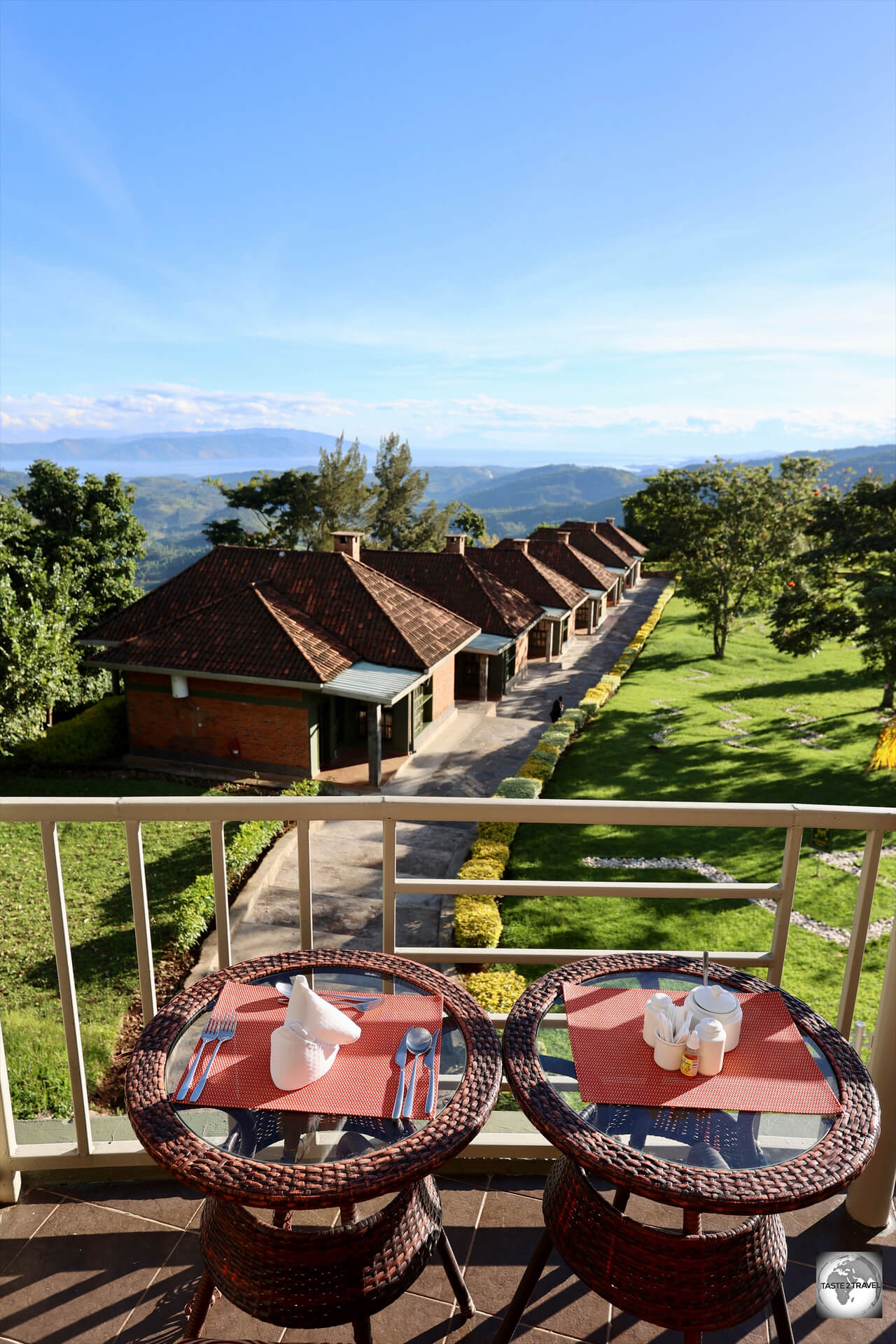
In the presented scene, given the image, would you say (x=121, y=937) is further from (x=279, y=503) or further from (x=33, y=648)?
(x=279, y=503)

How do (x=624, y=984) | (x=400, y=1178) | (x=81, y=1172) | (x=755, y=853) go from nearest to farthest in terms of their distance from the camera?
(x=400, y=1178)
(x=624, y=984)
(x=81, y=1172)
(x=755, y=853)

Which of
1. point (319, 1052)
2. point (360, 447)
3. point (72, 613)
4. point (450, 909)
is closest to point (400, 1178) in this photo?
point (319, 1052)

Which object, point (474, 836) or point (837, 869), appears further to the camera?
point (474, 836)

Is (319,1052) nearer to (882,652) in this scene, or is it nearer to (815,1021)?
(815,1021)

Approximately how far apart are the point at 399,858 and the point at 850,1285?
1058cm

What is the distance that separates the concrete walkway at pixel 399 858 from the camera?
1055 cm

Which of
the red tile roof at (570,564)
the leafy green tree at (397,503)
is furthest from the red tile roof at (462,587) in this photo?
the leafy green tree at (397,503)

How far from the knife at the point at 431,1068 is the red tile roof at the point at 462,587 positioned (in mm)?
22583

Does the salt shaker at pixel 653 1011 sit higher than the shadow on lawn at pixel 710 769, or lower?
higher

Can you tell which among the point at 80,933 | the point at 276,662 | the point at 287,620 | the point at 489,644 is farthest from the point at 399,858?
the point at 489,644

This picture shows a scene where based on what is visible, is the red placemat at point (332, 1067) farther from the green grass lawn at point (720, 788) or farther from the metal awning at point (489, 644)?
the metal awning at point (489, 644)

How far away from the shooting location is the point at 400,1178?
1502 mm

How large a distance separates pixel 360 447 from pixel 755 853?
3903cm

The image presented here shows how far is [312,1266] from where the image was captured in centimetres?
175
